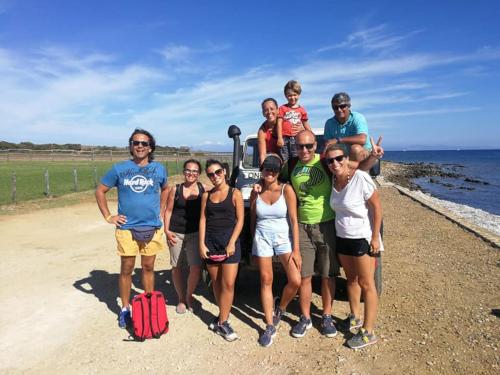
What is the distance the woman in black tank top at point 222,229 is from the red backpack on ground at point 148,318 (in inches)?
24.5

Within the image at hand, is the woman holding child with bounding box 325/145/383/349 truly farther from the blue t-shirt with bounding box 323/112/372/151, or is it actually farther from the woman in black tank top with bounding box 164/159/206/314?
the woman in black tank top with bounding box 164/159/206/314

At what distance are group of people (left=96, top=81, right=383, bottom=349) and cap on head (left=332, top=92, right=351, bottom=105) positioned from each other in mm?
11

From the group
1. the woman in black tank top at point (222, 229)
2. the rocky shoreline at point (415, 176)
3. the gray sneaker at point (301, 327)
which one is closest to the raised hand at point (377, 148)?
the woman in black tank top at point (222, 229)

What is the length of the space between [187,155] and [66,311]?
37.5 metres

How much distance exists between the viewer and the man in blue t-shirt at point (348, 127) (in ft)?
12.3

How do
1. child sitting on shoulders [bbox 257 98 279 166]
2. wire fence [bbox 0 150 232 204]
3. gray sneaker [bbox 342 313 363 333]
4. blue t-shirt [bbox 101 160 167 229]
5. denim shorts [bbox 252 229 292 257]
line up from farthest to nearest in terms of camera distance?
wire fence [bbox 0 150 232 204] < child sitting on shoulders [bbox 257 98 279 166] < blue t-shirt [bbox 101 160 167 229] < gray sneaker [bbox 342 313 363 333] < denim shorts [bbox 252 229 292 257]

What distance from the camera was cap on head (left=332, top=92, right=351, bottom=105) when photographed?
381 cm

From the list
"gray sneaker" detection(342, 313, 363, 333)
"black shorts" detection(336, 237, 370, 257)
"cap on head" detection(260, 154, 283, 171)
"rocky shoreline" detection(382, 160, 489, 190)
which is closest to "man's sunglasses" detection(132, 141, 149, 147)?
"cap on head" detection(260, 154, 283, 171)

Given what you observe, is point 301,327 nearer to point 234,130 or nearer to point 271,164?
point 271,164

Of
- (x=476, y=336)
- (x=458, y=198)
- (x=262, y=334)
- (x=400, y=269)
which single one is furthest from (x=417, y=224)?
(x=458, y=198)

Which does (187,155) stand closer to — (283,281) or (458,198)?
(458,198)

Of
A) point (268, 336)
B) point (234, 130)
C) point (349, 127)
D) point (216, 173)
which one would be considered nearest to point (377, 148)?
point (349, 127)

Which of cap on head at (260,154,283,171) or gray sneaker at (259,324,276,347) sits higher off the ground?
cap on head at (260,154,283,171)

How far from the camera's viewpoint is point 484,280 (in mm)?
5355
